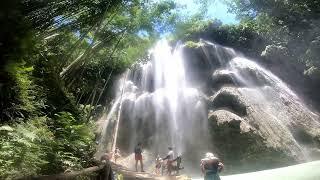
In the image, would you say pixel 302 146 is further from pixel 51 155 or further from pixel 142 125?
pixel 51 155

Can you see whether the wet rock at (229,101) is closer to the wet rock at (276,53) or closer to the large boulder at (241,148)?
the large boulder at (241,148)

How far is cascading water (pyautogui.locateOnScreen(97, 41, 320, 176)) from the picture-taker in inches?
806

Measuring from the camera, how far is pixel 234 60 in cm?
2714

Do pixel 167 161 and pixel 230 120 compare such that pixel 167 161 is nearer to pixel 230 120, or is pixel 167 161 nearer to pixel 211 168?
pixel 230 120

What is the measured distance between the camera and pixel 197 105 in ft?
74.1

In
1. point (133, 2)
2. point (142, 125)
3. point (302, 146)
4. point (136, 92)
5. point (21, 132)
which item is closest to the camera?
A: point (21, 132)

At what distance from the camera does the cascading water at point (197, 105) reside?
67.2 ft

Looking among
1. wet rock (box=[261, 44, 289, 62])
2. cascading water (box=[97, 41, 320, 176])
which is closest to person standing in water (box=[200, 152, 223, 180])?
cascading water (box=[97, 41, 320, 176])

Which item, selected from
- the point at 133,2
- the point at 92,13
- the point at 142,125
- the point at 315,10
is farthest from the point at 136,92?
the point at 315,10

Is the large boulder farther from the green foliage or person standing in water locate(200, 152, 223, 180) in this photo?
the green foliage

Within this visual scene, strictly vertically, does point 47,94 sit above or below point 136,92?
below

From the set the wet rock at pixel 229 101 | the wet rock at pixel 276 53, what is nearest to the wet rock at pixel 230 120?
the wet rock at pixel 229 101

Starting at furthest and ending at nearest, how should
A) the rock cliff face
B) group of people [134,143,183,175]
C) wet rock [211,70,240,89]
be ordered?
1. wet rock [211,70,240,89]
2. the rock cliff face
3. group of people [134,143,183,175]

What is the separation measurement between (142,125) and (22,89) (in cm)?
1404
